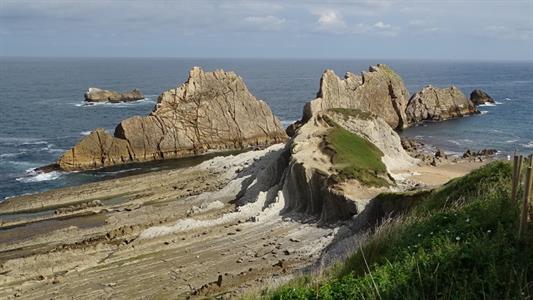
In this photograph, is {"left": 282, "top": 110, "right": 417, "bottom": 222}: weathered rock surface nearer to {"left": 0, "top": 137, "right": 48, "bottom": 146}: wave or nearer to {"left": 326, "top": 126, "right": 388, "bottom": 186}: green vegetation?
{"left": 326, "top": 126, "right": 388, "bottom": 186}: green vegetation

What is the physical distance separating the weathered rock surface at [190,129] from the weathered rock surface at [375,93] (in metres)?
13.7

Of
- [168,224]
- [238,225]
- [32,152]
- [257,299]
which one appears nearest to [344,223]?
[238,225]

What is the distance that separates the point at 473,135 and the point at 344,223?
52578 mm

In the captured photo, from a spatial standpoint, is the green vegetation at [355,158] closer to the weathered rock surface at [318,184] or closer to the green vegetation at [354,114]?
the weathered rock surface at [318,184]

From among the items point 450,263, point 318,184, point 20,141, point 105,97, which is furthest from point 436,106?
point 450,263

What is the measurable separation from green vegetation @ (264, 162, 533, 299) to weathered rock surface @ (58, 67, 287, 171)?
A: 56882 millimetres

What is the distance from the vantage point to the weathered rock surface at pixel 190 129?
66.7 meters

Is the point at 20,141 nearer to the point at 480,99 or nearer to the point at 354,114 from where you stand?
the point at 354,114

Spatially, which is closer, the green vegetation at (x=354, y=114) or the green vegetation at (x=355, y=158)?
the green vegetation at (x=355, y=158)

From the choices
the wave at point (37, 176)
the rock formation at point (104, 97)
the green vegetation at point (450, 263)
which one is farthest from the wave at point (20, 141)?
the green vegetation at point (450, 263)

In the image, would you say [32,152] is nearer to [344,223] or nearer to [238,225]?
[238,225]

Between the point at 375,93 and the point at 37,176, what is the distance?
58.5m

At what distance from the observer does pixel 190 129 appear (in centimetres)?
7512

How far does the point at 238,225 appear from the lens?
131ft
